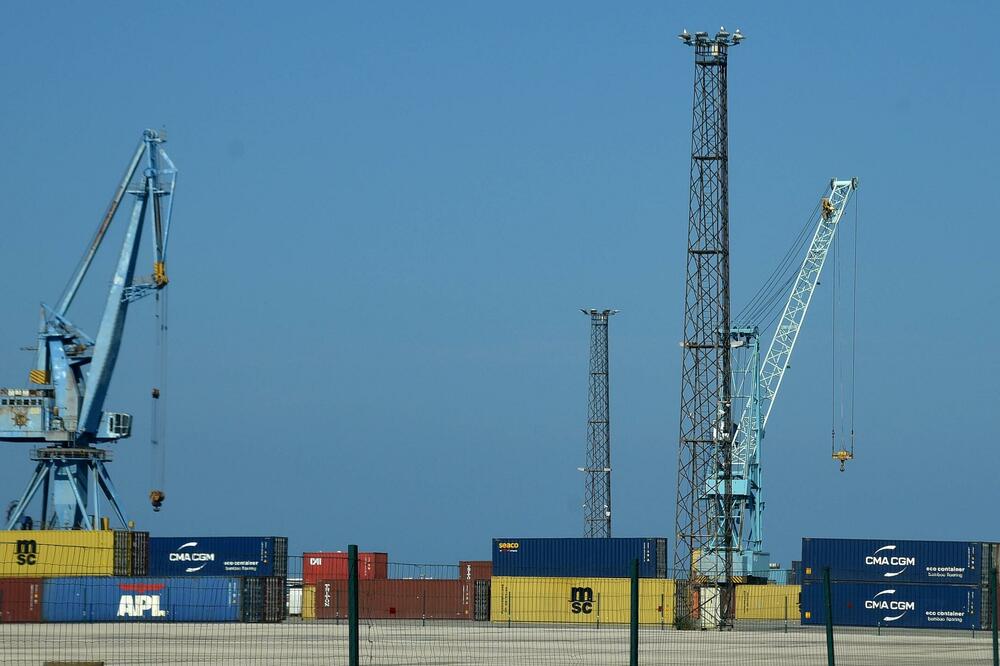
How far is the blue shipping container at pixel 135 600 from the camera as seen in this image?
72.8m

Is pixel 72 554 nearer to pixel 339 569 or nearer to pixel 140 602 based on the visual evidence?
pixel 140 602

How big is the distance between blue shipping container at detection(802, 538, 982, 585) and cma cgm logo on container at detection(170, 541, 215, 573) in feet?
98.5

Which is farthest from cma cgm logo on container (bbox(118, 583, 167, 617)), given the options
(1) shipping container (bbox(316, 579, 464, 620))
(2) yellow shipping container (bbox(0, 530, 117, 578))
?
(1) shipping container (bbox(316, 579, 464, 620))

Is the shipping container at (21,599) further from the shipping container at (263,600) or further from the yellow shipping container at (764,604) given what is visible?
the yellow shipping container at (764,604)

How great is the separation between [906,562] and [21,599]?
40.3 meters

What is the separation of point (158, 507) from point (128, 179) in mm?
20162

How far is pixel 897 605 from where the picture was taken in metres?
72.1

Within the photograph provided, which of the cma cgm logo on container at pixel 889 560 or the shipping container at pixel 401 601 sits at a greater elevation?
the cma cgm logo on container at pixel 889 560

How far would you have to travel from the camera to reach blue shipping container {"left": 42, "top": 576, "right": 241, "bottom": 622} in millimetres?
72750

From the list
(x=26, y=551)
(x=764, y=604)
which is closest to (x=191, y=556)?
(x=26, y=551)

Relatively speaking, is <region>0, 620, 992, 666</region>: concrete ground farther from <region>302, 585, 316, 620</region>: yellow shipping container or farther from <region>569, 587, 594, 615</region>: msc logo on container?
<region>302, 585, 316, 620</region>: yellow shipping container

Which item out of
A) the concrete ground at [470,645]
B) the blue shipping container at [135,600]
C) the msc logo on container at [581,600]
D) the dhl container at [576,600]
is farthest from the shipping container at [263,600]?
the msc logo on container at [581,600]

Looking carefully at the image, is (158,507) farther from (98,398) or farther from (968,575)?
(968,575)

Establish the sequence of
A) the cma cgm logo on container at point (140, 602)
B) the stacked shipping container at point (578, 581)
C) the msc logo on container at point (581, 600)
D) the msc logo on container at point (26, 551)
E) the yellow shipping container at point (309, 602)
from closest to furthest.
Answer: the cma cgm logo on container at point (140, 602) → the stacked shipping container at point (578, 581) → the msc logo on container at point (581, 600) → the msc logo on container at point (26, 551) → the yellow shipping container at point (309, 602)
